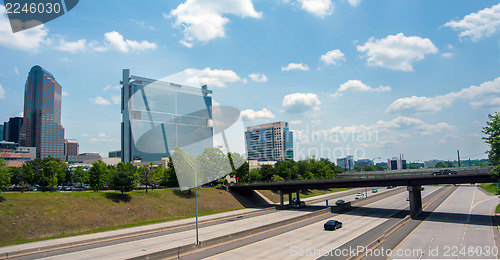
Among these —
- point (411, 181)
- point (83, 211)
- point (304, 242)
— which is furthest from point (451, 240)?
point (83, 211)

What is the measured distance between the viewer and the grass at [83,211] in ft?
146

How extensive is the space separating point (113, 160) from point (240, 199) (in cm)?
13632

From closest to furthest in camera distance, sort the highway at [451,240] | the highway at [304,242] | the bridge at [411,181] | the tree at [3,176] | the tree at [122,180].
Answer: the highway at [451,240], the highway at [304,242], the tree at [3,176], the bridge at [411,181], the tree at [122,180]

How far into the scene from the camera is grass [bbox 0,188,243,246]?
1752 inches

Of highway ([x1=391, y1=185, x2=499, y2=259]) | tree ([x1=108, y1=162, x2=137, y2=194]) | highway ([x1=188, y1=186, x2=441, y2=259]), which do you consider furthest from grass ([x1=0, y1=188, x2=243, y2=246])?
highway ([x1=391, y1=185, x2=499, y2=259])

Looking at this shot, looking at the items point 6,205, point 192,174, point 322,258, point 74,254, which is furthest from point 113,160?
point 322,258

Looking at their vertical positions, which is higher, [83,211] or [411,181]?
[411,181]

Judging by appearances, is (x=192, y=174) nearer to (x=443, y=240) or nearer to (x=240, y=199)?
(x=240, y=199)

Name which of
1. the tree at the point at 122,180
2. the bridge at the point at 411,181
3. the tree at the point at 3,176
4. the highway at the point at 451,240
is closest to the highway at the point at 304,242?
the highway at the point at 451,240

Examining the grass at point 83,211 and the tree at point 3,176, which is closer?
the grass at point 83,211

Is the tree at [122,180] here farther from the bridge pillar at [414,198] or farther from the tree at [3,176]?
the bridge pillar at [414,198]

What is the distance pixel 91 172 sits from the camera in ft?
240

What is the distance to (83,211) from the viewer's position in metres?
53.8

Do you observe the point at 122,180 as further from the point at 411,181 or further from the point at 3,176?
the point at 411,181
